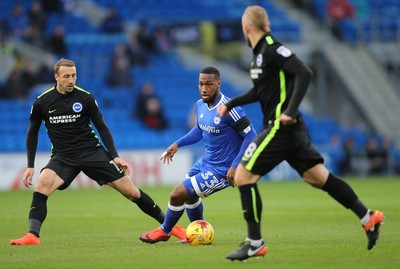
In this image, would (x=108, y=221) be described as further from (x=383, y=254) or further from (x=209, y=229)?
(x=383, y=254)

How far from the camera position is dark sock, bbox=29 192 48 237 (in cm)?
1105

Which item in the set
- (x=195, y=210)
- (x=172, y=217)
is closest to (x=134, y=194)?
(x=172, y=217)

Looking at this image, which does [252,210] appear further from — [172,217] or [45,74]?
[45,74]

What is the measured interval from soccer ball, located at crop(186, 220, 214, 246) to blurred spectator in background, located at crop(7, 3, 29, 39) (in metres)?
19.3

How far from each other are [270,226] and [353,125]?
22127 mm

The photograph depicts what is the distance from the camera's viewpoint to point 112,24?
99.2 feet

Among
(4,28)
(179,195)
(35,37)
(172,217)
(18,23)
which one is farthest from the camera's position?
(18,23)

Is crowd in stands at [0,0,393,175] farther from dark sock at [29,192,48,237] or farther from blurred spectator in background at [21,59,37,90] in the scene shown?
dark sock at [29,192,48,237]

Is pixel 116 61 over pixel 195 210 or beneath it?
over

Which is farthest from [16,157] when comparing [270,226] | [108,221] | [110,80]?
[270,226]

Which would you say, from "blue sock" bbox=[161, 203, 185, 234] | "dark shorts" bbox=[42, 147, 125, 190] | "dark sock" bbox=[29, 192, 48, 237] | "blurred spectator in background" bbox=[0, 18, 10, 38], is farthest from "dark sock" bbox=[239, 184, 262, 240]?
"blurred spectator in background" bbox=[0, 18, 10, 38]

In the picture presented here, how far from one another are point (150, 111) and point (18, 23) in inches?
208

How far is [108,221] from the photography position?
14.9 meters

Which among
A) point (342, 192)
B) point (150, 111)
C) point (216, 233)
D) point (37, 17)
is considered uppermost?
point (37, 17)
